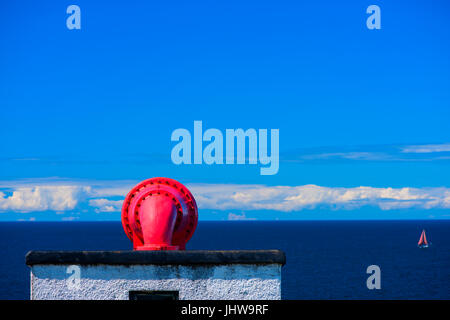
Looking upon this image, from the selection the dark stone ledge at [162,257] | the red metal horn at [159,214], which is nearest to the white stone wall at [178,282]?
the dark stone ledge at [162,257]

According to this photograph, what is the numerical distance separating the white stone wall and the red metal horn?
4.68 ft

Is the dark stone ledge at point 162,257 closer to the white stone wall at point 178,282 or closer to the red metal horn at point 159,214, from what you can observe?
the white stone wall at point 178,282

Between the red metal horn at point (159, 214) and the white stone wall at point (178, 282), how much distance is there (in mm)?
1426

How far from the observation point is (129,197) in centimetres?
1015

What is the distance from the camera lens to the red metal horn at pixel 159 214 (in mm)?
9398

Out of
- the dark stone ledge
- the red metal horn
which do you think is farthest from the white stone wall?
the red metal horn

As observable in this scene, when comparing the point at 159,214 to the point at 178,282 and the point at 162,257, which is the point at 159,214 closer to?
the point at 162,257

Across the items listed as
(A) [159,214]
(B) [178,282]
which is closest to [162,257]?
(B) [178,282]

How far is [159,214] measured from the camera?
9.46 m

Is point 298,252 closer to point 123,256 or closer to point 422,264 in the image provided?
point 422,264
